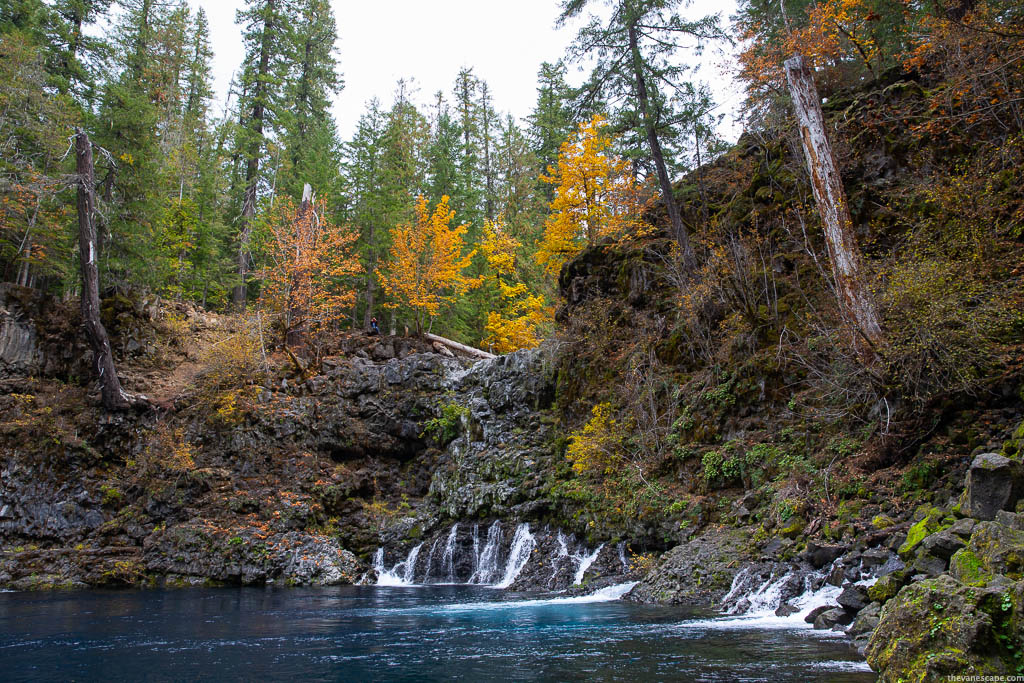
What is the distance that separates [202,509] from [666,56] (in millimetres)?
19079

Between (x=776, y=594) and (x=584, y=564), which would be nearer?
(x=776, y=594)

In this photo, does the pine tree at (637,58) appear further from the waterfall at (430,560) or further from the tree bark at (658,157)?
the waterfall at (430,560)

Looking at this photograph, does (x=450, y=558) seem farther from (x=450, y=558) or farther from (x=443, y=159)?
(x=443, y=159)

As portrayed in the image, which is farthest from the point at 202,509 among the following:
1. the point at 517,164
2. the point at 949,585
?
the point at 517,164

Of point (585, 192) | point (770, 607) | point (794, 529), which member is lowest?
point (770, 607)

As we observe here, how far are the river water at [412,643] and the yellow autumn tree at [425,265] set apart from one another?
51.9 ft

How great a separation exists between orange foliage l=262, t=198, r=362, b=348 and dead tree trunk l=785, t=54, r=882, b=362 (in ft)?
55.9

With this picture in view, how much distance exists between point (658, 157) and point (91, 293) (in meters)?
18.0

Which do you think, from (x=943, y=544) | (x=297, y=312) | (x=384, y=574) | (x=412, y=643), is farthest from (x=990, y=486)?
(x=297, y=312)

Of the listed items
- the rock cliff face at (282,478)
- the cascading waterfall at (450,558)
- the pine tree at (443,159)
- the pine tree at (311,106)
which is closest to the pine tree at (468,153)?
the pine tree at (443,159)

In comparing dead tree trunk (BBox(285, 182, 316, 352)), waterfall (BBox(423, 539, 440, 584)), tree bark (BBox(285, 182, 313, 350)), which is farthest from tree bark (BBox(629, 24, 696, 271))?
tree bark (BBox(285, 182, 313, 350))

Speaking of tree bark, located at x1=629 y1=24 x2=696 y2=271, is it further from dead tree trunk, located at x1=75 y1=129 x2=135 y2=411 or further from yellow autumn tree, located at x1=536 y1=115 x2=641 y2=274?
dead tree trunk, located at x1=75 y1=129 x2=135 y2=411

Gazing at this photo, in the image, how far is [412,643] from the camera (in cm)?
765

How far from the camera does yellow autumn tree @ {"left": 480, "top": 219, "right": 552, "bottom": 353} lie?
26.2 metres
